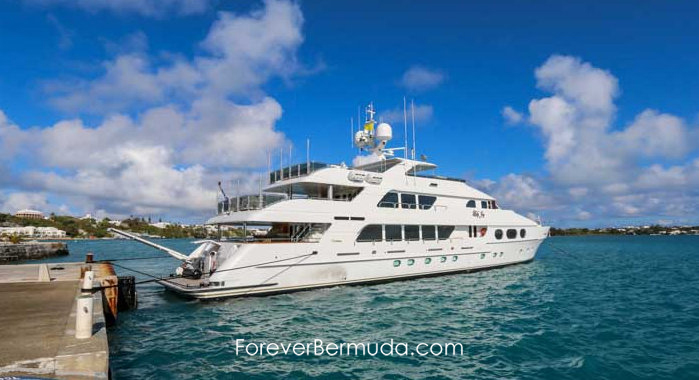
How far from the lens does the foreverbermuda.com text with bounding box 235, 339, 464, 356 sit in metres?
9.30

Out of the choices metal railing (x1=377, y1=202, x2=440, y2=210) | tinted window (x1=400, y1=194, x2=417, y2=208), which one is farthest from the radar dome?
metal railing (x1=377, y1=202, x2=440, y2=210)

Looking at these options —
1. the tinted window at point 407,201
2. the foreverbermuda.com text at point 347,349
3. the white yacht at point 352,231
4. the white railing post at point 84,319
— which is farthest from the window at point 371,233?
the white railing post at point 84,319

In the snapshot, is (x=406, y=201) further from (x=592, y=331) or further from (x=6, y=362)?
(x=6, y=362)

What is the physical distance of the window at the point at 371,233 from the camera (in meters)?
18.4

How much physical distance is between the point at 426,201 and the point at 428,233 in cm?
183

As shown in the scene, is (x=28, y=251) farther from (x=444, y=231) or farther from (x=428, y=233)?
(x=444, y=231)

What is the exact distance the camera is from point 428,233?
69.1ft

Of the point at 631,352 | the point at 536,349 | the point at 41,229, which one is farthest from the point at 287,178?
the point at 41,229

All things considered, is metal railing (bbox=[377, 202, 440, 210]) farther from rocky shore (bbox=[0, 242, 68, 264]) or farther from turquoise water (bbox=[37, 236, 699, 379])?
rocky shore (bbox=[0, 242, 68, 264])

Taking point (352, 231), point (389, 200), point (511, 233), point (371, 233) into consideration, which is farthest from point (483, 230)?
point (352, 231)

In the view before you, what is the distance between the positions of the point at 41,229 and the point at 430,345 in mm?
141023

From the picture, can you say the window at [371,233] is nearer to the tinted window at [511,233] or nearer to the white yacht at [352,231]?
the white yacht at [352,231]

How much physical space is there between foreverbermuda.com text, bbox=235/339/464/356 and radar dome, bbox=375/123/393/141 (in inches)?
588

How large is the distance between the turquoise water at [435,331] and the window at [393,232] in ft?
7.51
